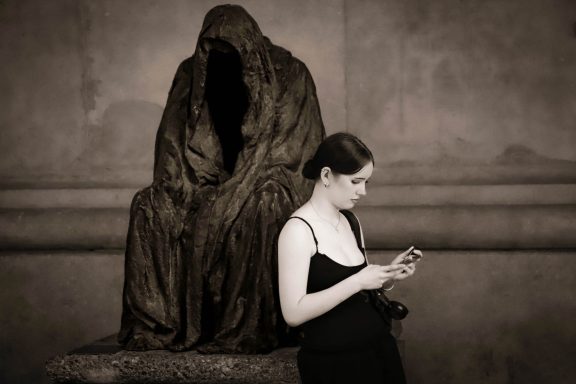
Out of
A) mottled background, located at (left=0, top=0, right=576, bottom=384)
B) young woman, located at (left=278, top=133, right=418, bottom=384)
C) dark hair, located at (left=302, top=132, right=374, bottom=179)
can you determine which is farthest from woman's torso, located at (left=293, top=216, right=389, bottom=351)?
mottled background, located at (left=0, top=0, right=576, bottom=384)

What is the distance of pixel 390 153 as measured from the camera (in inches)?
214

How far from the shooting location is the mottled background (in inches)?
204

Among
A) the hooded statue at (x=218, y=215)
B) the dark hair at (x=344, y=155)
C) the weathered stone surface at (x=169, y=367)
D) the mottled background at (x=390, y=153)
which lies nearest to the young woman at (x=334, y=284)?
the dark hair at (x=344, y=155)

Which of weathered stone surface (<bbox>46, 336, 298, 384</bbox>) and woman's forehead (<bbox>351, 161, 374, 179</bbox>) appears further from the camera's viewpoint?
weathered stone surface (<bbox>46, 336, 298, 384</bbox>)

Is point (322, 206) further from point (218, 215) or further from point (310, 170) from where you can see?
point (218, 215)

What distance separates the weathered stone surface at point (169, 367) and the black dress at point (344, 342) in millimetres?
448

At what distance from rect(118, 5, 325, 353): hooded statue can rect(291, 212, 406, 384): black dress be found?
2.04ft

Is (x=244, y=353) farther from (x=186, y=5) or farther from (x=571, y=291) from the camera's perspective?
(x=186, y=5)

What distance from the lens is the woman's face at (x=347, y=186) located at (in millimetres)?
2926

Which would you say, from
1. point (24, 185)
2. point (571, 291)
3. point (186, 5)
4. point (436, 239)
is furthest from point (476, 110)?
point (24, 185)

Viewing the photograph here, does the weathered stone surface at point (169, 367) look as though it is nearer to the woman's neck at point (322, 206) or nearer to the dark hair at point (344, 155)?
the woman's neck at point (322, 206)

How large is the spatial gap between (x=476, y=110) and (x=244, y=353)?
2.67 metres

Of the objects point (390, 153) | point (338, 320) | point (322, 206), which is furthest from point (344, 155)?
point (390, 153)

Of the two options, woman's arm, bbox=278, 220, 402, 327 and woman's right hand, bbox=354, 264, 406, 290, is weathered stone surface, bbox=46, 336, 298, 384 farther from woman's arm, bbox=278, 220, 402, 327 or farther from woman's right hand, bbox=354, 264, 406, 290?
woman's right hand, bbox=354, 264, 406, 290
